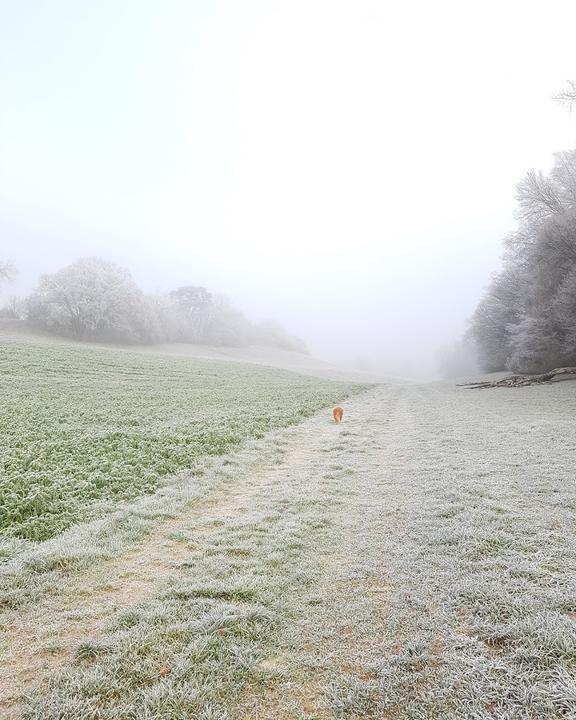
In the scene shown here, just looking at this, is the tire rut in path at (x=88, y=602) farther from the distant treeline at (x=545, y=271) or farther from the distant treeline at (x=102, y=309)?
the distant treeline at (x=102, y=309)

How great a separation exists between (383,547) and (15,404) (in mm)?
13780

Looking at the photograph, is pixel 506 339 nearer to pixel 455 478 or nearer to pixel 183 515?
pixel 455 478

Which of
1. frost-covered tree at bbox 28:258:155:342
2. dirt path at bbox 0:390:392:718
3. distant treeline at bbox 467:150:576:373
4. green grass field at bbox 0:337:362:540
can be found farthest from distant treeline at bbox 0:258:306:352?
dirt path at bbox 0:390:392:718

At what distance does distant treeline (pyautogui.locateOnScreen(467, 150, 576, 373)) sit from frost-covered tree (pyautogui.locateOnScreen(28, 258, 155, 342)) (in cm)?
4312

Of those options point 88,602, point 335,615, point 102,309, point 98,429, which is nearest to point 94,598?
point 88,602

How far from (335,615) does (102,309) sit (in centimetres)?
4933

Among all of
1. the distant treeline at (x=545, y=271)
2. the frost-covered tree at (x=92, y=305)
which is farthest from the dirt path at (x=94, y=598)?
the frost-covered tree at (x=92, y=305)

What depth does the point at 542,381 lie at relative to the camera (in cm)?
2586

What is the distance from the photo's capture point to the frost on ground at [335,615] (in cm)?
242

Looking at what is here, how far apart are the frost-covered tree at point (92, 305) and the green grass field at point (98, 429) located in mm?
23089

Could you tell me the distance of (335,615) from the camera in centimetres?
326

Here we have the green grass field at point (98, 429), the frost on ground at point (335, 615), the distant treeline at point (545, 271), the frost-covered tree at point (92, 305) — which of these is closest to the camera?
the frost on ground at point (335, 615)

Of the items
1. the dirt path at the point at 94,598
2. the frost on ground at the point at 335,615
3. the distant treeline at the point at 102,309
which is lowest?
the dirt path at the point at 94,598

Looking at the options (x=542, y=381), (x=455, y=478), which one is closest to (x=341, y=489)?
(x=455, y=478)
